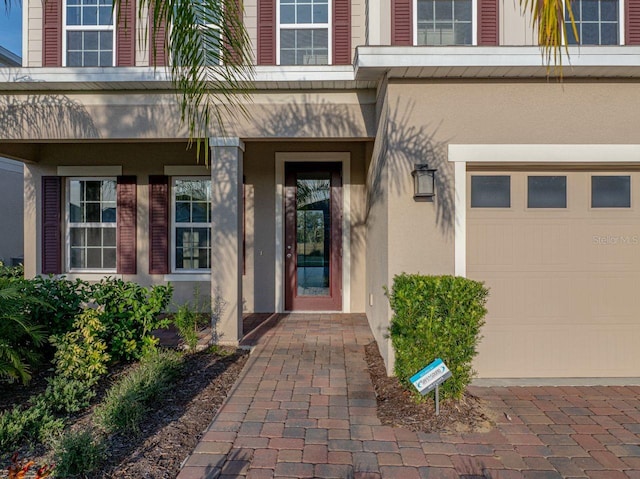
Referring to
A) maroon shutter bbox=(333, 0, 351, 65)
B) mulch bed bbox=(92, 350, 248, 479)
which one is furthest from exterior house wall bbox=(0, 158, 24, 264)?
maroon shutter bbox=(333, 0, 351, 65)

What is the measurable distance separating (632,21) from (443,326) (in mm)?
4335

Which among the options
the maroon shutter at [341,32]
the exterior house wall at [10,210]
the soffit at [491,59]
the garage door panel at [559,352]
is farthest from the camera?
the exterior house wall at [10,210]

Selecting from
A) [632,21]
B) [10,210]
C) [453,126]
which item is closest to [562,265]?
[453,126]

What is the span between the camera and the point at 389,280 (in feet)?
14.0

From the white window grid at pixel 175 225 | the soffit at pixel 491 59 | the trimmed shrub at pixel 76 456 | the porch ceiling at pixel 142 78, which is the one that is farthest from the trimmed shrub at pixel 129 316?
the soffit at pixel 491 59

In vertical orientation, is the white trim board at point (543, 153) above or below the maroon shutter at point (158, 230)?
above

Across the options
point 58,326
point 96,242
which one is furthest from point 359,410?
point 96,242

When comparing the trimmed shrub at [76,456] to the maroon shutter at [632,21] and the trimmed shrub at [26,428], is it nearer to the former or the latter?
the trimmed shrub at [26,428]

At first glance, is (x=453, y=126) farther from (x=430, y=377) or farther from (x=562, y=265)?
(x=430, y=377)

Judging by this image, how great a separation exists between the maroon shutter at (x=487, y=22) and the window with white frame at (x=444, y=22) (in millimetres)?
100

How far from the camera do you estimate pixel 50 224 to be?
23.8 ft

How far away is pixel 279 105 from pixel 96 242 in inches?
172

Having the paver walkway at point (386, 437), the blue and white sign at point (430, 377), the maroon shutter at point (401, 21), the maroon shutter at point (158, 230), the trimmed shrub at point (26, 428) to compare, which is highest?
the maroon shutter at point (401, 21)

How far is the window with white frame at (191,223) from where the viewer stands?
736cm
